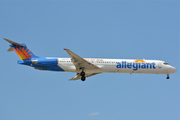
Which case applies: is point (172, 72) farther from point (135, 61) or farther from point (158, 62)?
point (135, 61)

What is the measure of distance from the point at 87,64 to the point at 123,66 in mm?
5357

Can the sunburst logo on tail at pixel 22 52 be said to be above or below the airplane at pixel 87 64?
above

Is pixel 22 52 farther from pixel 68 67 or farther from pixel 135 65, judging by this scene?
pixel 135 65

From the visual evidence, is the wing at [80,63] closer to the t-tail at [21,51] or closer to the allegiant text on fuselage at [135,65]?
the allegiant text on fuselage at [135,65]

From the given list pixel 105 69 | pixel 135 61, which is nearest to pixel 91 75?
pixel 105 69

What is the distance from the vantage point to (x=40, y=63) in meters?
37.3

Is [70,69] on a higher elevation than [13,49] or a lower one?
lower

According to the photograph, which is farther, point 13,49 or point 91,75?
point 91,75

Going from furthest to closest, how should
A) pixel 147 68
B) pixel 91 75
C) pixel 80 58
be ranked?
pixel 91 75 → pixel 147 68 → pixel 80 58

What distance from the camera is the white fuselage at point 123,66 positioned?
38250 mm

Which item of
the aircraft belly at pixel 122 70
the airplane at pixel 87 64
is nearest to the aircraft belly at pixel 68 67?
the airplane at pixel 87 64

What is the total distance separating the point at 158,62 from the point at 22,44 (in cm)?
2063

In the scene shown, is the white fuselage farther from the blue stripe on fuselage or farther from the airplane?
the blue stripe on fuselage

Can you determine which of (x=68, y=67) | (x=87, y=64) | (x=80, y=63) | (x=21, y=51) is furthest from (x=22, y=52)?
(x=87, y=64)
